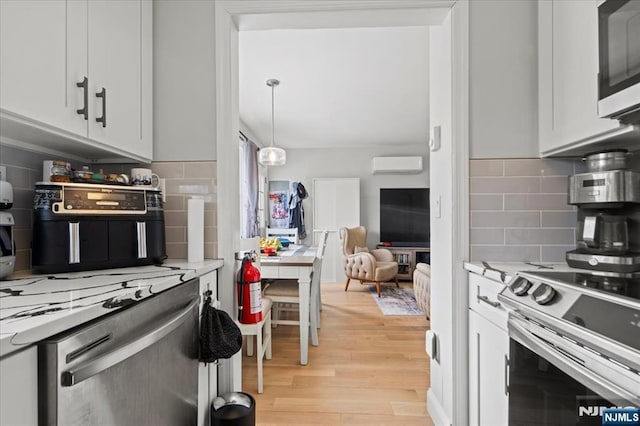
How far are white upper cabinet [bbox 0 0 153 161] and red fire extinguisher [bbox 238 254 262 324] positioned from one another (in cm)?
74

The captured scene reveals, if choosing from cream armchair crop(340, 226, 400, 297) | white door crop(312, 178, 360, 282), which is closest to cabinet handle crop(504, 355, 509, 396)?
cream armchair crop(340, 226, 400, 297)

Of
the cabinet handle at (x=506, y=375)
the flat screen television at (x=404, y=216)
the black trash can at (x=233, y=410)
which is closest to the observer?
the cabinet handle at (x=506, y=375)

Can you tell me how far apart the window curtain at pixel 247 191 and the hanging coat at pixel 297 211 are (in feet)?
3.35

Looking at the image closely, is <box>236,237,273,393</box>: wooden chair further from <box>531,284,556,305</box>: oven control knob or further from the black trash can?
<box>531,284,556,305</box>: oven control knob

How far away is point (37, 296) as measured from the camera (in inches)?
29.6

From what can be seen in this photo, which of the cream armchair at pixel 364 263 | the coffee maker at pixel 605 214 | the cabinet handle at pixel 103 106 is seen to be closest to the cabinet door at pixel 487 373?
the coffee maker at pixel 605 214

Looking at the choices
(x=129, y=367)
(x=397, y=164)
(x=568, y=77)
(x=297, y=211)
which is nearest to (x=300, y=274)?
(x=129, y=367)

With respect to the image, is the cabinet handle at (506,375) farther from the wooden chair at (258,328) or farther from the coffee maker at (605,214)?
the wooden chair at (258,328)

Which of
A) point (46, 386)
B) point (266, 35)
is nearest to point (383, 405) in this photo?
point (46, 386)

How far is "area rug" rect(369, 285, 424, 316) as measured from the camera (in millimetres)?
3672

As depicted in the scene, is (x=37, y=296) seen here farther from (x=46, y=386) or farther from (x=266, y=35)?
(x=266, y=35)

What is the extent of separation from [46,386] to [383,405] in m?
1.76

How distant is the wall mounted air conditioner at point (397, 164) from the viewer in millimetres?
5504

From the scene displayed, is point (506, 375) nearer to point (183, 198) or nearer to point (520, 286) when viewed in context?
point (520, 286)
